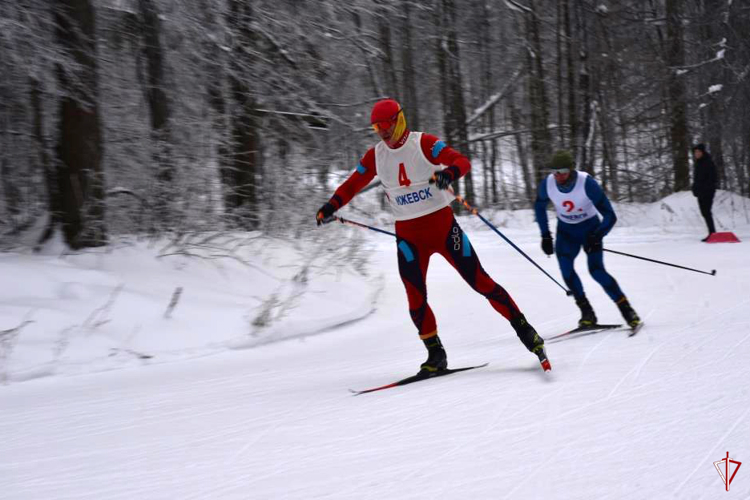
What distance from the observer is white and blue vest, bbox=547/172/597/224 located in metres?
7.15

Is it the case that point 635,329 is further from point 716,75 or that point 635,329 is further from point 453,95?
point 453,95

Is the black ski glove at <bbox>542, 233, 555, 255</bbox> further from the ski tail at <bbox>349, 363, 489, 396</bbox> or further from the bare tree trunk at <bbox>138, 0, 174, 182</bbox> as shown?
the bare tree trunk at <bbox>138, 0, 174, 182</bbox>

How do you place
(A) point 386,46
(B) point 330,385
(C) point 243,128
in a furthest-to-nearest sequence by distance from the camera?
(A) point 386,46, (C) point 243,128, (B) point 330,385

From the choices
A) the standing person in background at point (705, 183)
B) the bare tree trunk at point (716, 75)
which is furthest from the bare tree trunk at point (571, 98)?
the standing person in background at point (705, 183)

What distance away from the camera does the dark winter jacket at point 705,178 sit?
572 inches

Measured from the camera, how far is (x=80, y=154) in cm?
824

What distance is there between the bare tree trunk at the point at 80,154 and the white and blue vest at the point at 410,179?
4018 millimetres

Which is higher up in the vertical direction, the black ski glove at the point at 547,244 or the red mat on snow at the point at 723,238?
the black ski glove at the point at 547,244

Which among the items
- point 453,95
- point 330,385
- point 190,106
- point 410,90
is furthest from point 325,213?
point 453,95

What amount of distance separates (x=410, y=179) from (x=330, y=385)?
5.38 feet

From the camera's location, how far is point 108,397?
5.49 metres

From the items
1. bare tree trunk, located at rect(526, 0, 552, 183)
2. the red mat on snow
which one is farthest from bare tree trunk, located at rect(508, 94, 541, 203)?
the red mat on snow

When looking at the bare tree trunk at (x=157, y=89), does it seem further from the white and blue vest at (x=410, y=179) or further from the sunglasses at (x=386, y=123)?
the sunglasses at (x=386, y=123)

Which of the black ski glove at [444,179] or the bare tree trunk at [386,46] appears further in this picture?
the bare tree trunk at [386,46]
